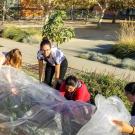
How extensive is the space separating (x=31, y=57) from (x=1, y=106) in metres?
10.3

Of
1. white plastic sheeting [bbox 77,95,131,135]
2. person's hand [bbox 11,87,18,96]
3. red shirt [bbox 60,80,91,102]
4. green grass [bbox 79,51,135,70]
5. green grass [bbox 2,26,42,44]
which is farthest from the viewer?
green grass [bbox 2,26,42,44]

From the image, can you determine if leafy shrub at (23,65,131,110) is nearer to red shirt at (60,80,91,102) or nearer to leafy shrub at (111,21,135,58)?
red shirt at (60,80,91,102)

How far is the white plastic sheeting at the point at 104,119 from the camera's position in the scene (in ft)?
14.4

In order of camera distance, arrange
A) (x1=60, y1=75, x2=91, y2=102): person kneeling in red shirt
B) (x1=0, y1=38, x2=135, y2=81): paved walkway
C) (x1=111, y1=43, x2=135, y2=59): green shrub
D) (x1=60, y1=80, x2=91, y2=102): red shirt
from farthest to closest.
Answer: (x1=111, y1=43, x2=135, y2=59): green shrub < (x1=0, y1=38, x2=135, y2=81): paved walkway < (x1=60, y1=80, x2=91, y2=102): red shirt < (x1=60, y1=75, x2=91, y2=102): person kneeling in red shirt

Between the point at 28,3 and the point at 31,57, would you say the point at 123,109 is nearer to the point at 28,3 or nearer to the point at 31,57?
the point at 31,57

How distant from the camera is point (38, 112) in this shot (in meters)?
5.00

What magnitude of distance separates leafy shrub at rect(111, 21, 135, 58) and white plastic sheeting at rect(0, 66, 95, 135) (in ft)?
35.6

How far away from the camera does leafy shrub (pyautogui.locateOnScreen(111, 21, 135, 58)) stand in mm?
16422

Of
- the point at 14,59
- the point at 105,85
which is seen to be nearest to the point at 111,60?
the point at 105,85

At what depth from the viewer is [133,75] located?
12703 millimetres

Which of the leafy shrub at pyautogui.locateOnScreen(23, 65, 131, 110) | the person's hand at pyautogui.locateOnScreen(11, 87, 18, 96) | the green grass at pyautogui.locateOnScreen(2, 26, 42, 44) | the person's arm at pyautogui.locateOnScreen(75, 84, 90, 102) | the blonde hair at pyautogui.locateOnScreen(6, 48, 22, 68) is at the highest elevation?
the blonde hair at pyautogui.locateOnScreen(6, 48, 22, 68)

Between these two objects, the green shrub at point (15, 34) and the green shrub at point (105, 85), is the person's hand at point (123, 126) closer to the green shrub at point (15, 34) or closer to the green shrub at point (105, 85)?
the green shrub at point (105, 85)

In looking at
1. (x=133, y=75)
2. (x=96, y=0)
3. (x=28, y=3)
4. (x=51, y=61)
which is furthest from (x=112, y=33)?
Answer: (x=51, y=61)

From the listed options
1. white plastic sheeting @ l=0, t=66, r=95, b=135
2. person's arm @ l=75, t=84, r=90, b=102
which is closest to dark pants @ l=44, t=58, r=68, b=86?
person's arm @ l=75, t=84, r=90, b=102
